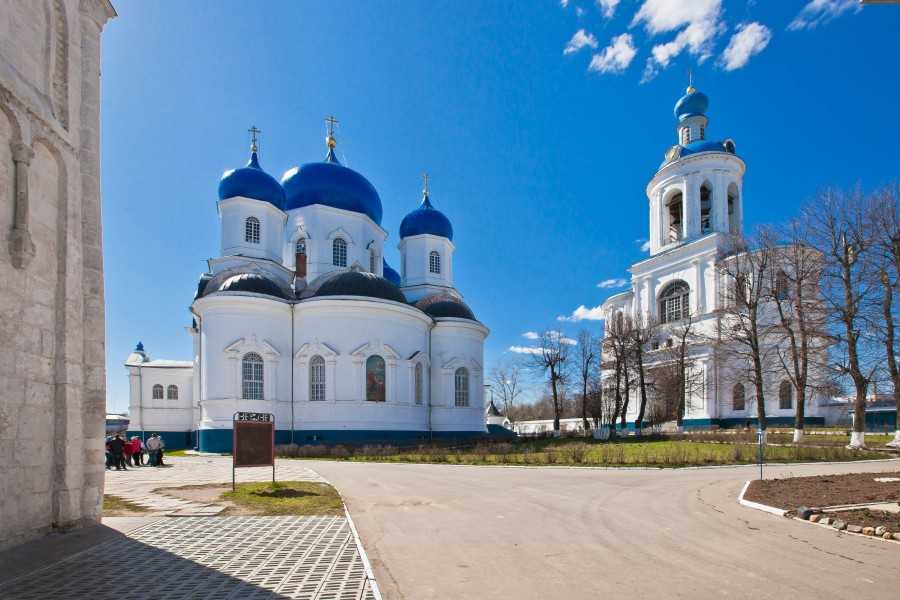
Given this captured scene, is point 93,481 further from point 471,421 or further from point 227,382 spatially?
point 471,421

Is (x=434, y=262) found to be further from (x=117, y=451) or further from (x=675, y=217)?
(x=117, y=451)

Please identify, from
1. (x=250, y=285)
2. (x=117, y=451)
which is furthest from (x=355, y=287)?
(x=117, y=451)

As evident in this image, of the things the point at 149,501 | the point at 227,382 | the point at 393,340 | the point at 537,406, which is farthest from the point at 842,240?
the point at 537,406

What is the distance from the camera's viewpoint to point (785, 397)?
4100 centimetres

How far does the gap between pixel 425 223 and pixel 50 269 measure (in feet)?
119

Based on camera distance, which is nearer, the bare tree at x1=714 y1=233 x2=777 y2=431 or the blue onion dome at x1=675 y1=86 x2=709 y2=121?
the bare tree at x1=714 y1=233 x2=777 y2=431

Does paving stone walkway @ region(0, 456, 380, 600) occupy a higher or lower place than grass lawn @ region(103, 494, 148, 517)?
higher

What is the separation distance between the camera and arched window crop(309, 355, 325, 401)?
105ft

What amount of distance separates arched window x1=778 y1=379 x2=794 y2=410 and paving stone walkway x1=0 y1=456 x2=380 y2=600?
3971 centimetres

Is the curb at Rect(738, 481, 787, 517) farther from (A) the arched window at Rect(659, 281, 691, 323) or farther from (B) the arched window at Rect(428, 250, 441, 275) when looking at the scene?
(A) the arched window at Rect(659, 281, 691, 323)

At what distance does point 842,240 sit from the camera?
82.6 feet


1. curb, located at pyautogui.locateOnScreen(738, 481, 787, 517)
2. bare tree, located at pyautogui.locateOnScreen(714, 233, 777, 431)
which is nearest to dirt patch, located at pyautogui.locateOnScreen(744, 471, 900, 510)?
curb, located at pyautogui.locateOnScreen(738, 481, 787, 517)

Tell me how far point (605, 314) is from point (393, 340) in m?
32.0

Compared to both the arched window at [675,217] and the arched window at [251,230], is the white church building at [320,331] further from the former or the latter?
the arched window at [675,217]
